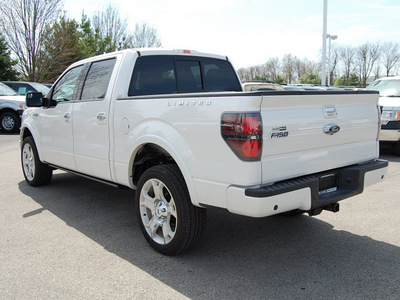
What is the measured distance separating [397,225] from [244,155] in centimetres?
256

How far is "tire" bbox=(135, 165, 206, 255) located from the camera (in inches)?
131

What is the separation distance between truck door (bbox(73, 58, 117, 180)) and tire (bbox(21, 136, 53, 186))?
154 centimetres

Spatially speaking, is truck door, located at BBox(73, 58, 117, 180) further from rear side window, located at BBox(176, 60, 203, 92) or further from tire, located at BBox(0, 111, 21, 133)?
tire, located at BBox(0, 111, 21, 133)

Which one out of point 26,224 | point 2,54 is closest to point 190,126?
point 26,224

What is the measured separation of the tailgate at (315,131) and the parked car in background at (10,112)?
532 inches

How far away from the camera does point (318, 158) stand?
130 inches

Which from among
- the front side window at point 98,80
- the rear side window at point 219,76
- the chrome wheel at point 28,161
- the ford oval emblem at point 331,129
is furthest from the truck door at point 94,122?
the ford oval emblem at point 331,129

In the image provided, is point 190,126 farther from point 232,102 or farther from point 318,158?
point 318,158

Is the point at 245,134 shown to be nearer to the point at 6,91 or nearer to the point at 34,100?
the point at 34,100

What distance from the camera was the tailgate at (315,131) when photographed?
9.62 ft

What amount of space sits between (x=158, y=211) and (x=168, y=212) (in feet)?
0.46

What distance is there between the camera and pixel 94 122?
442cm

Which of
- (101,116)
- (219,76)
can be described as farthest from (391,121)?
(101,116)

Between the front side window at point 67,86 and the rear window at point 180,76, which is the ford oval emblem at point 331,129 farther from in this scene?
the front side window at point 67,86
